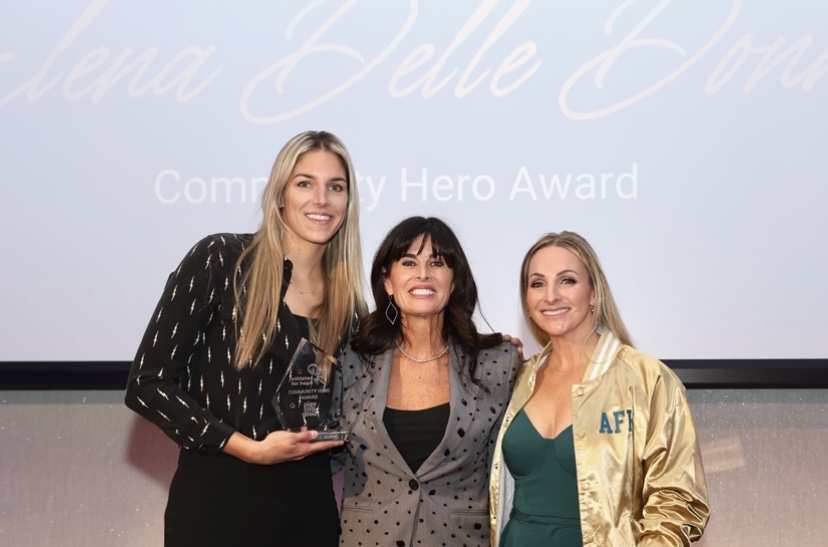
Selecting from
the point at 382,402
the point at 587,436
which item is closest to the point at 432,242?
the point at 382,402

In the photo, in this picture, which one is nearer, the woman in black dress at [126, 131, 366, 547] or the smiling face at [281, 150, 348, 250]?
the woman in black dress at [126, 131, 366, 547]

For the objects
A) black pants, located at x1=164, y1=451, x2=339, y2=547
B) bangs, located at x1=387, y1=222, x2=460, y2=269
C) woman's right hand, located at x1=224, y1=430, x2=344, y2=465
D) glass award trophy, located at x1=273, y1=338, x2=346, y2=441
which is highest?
bangs, located at x1=387, y1=222, x2=460, y2=269

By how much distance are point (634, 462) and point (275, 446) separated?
946 mm

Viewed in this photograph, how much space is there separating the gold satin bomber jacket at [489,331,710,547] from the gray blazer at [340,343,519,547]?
0.10 meters

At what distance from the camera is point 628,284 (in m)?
3.59

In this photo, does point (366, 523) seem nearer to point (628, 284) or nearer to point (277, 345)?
point (277, 345)

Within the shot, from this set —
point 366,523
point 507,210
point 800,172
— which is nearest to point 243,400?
point 366,523

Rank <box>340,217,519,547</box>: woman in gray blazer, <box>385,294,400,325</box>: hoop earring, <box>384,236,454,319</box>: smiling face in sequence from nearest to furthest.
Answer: <box>340,217,519,547</box>: woman in gray blazer
<box>384,236,454,319</box>: smiling face
<box>385,294,400,325</box>: hoop earring

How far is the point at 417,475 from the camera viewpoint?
254 cm

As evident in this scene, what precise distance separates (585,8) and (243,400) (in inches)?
79.3

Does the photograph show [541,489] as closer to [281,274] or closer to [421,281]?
[421,281]

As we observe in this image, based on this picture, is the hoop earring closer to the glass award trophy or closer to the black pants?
the glass award trophy

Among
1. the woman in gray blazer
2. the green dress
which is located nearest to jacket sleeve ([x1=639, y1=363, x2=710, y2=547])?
the green dress

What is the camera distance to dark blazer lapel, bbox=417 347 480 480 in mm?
2549
